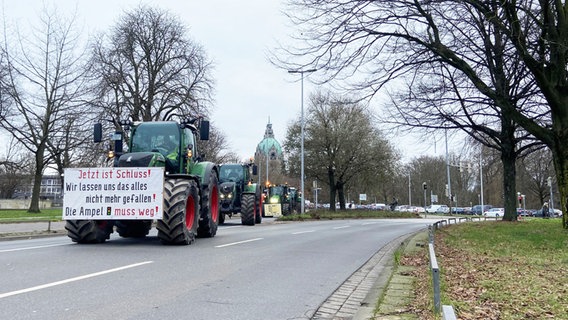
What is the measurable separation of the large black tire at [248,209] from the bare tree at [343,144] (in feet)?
69.5

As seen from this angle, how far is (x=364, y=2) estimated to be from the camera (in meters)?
13.6

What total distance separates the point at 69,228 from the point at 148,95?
73.6 ft

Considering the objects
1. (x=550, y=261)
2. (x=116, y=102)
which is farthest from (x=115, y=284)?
(x=116, y=102)

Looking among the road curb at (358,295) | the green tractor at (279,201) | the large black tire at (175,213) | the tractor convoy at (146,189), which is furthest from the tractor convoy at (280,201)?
the road curb at (358,295)

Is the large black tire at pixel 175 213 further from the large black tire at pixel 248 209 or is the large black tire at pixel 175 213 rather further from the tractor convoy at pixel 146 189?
the large black tire at pixel 248 209

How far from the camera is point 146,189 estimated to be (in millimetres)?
11180

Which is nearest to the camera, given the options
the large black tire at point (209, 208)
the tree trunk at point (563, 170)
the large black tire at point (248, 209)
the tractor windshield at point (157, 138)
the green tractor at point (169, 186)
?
the green tractor at point (169, 186)

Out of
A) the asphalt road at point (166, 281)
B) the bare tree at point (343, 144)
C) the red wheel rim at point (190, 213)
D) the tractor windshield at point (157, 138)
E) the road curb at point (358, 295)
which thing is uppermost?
the bare tree at point (343, 144)

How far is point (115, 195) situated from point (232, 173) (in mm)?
14141

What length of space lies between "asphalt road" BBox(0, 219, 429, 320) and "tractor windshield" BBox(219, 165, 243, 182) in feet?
44.3

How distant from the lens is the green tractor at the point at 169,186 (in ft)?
37.1

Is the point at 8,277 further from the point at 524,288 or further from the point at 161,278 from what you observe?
the point at 524,288

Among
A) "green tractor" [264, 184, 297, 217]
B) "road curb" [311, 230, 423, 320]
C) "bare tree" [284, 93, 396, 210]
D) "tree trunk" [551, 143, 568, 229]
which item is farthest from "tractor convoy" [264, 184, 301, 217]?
"road curb" [311, 230, 423, 320]

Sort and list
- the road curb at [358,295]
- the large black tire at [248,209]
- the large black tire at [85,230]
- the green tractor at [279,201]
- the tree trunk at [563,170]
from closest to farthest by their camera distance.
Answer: the road curb at [358,295] → the large black tire at [85,230] → the tree trunk at [563,170] → the large black tire at [248,209] → the green tractor at [279,201]
